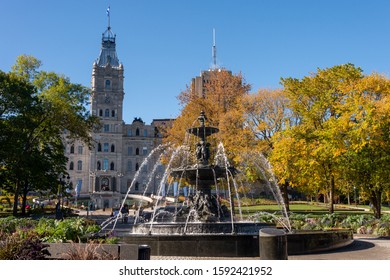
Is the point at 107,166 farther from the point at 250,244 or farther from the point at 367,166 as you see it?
the point at 250,244

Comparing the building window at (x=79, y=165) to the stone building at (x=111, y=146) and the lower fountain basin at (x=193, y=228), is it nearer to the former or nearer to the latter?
the stone building at (x=111, y=146)

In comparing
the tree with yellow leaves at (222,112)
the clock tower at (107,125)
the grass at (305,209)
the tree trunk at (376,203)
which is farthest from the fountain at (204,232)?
the clock tower at (107,125)

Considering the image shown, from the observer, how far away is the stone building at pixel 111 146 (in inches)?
3735

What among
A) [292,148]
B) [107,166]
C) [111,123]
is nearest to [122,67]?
[111,123]

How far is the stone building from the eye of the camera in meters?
94.9

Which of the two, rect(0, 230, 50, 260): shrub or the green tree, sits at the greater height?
the green tree

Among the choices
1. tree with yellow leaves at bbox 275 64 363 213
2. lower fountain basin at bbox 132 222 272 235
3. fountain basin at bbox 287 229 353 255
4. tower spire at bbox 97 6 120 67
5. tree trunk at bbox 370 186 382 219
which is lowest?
fountain basin at bbox 287 229 353 255

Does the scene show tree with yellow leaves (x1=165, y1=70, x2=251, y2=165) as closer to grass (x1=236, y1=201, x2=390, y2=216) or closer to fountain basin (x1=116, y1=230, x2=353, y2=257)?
grass (x1=236, y1=201, x2=390, y2=216)

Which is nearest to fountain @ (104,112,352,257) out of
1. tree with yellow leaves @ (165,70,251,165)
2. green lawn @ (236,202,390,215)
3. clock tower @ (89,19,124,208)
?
tree with yellow leaves @ (165,70,251,165)

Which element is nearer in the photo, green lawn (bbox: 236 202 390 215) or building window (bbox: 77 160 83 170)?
green lawn (bbox: 236 202 390 215)

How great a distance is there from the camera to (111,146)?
97.6 metres

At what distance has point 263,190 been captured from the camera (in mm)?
77438

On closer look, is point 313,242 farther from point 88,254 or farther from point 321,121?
point 321,121

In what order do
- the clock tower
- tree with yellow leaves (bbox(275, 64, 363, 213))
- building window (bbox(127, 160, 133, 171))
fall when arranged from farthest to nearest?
building window (bbox(127, 160, 133, 171)) → the clock tower → tree with yellow leaves (bbox(275, 64, 363, 213))
